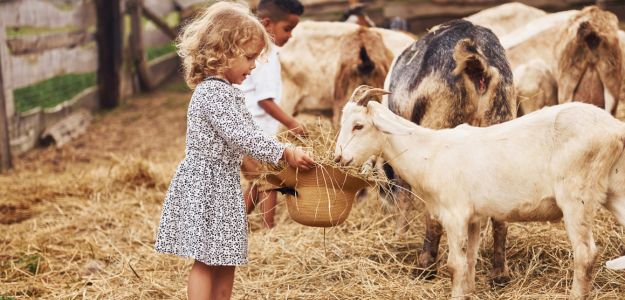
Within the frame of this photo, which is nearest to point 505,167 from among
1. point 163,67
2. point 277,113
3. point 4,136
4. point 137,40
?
point 277,113

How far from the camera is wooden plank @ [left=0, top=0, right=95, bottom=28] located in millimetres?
9195

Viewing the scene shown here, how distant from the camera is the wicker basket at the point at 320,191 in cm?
400

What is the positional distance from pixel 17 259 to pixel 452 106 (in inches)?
118

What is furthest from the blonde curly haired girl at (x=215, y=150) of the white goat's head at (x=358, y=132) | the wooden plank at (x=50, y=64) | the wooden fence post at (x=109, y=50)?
the wooden fence post at (x=109, y=50)

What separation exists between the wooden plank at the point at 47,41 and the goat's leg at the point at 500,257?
624 centimetres

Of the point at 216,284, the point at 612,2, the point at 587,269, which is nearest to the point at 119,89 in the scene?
the point at 612,2

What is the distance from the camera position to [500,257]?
468cm

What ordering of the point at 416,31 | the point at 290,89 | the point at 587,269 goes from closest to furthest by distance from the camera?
the point at 587,269 < the point at 290,89 < the point at 416,31

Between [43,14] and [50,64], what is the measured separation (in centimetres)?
64

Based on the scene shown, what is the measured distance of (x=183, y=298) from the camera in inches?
185

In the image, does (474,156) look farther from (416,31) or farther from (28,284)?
(416,31)

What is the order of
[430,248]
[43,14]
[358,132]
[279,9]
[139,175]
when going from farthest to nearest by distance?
1. [43,14]
2. [139,175]
3. [279,9]
4. [430,248]
5. [358,132]

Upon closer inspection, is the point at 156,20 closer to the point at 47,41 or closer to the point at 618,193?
the point at 47,41

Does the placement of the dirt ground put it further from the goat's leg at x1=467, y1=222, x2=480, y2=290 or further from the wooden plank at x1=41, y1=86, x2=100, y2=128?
the wooden plank at x1=41, y1=86, x2=100, y2=128
